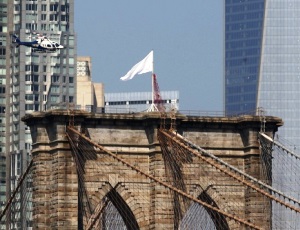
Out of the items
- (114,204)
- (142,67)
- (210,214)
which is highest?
(142,67)

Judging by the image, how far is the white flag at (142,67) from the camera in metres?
131

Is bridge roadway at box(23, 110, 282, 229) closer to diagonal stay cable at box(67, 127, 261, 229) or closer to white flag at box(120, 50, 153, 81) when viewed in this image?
diagonal stay cable at box(67, 127, 261, 229)

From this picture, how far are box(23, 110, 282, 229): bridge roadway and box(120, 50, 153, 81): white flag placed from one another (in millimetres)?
4823

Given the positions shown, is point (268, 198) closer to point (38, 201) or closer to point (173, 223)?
point (173, 223)

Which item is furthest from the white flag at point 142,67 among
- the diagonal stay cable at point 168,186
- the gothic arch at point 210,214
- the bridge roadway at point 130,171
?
the gothic arch at point 210,214

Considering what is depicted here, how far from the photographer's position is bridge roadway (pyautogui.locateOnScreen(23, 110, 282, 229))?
124875 millimetres

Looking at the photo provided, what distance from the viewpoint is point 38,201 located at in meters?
126

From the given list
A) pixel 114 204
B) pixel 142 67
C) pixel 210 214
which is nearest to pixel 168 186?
pixel 114 204

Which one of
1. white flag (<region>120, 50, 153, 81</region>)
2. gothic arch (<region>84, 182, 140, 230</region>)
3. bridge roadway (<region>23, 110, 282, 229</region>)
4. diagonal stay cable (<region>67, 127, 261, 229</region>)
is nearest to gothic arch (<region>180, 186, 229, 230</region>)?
bridge roadway (<region>23, 110, 282, 229</region>)

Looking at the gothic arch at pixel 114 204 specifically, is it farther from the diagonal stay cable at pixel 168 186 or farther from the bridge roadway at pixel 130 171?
the diagonal stay cable at pixel 168 186

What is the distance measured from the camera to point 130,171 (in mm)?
125938

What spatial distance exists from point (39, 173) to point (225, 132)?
12.2 meters

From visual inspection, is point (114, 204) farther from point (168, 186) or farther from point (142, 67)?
point (142, 67)

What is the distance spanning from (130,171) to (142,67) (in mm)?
8985
